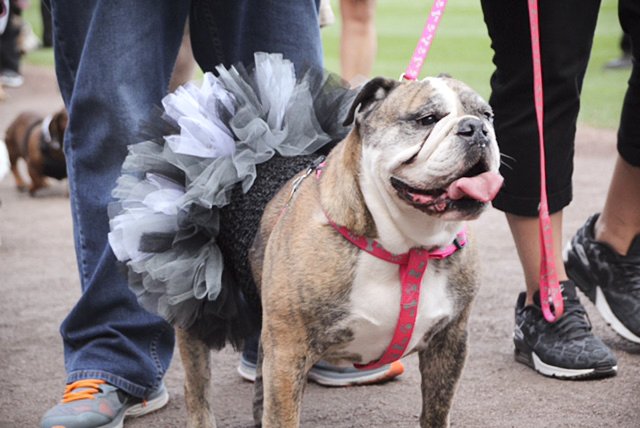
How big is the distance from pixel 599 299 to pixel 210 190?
1752 mm

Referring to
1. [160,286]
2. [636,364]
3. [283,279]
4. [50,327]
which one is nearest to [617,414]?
[636,364]

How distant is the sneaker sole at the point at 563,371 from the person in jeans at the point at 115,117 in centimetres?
128

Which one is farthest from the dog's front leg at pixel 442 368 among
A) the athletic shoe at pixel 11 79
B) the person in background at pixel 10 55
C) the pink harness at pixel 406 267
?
the person in background at pixel 10 55

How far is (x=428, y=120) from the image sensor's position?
8.06ft

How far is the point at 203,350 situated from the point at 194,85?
31.8 inches

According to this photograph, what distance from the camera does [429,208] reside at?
Answer: 2.37 meters

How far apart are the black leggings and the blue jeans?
26.4 inches

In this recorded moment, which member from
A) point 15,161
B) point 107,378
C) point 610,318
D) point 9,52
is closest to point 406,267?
point 107,378

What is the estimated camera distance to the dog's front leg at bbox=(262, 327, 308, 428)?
2504mm

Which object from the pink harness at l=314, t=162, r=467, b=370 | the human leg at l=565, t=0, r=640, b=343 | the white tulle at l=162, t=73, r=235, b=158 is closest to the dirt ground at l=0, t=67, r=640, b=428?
the human leg at l=565, t=0, r=640, b=343

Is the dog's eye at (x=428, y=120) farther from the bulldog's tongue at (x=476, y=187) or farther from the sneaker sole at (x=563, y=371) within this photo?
the sneaker sole at (x=563, y=371)

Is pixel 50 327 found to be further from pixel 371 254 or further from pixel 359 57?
pixel 359 57

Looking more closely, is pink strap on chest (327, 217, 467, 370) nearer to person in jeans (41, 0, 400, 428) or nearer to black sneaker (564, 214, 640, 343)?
person in jeans (41, 0, 400, 428)

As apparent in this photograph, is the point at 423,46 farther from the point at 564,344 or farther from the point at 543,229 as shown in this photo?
the point at 564,344
